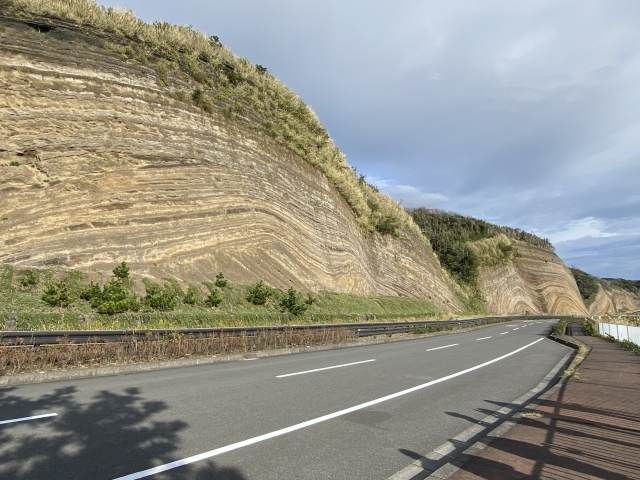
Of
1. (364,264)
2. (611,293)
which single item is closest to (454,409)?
(364,264)

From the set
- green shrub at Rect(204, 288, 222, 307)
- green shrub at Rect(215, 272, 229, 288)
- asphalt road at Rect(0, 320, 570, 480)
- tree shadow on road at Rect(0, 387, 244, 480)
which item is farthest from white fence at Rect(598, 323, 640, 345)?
tree shadow on road at Rect(0, 387, 244, 480)

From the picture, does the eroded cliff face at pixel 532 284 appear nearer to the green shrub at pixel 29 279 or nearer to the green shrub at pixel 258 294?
the green shrub at pixel 258 294

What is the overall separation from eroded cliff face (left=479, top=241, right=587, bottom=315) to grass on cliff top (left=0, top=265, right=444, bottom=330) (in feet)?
155

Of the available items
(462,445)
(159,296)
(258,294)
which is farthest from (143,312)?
(462,445)

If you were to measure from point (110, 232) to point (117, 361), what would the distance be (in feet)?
33.4

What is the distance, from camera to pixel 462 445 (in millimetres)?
5844

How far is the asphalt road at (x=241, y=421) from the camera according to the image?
4.73m

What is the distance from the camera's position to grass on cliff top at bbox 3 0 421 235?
2400 cm

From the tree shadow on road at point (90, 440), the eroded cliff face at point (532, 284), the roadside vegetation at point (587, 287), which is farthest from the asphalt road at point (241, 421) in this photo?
the roadside vegetation at point (587, 287)

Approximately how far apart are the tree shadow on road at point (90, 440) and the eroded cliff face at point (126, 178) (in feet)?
42.3

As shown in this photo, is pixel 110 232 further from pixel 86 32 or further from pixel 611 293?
pixel 611 293

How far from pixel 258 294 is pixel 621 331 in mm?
17879

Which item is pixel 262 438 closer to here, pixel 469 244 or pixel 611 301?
pixel 469 244

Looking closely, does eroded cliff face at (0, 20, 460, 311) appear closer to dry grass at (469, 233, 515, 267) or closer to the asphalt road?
the asphalt road
